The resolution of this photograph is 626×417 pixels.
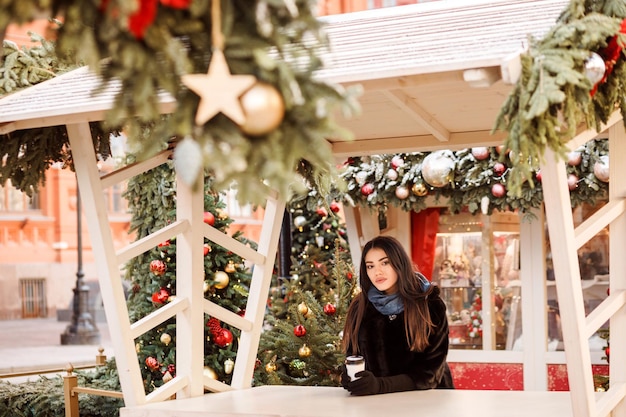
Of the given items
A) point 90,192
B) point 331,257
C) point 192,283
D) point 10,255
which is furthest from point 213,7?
point 10,255

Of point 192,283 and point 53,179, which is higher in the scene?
point 53,179

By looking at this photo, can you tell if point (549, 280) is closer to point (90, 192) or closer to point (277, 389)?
point (277, 389)

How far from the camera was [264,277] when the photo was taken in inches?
241

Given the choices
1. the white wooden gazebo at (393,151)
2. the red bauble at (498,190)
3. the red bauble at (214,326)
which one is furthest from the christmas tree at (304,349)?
the white wooden gazebo at (393,151)

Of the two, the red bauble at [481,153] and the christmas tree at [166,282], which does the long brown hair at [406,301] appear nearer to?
the christmas tree at [166,282]

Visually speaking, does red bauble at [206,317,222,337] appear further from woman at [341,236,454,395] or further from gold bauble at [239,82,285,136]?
gold bauble at [239,82,285,136]

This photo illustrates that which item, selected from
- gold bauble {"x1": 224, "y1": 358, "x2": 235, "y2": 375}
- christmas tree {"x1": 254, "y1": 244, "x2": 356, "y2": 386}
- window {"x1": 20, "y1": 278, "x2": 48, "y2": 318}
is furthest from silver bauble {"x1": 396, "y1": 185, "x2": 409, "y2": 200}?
window {"x1": 20, "y1": 278, "x2": 48, "y2": 318}

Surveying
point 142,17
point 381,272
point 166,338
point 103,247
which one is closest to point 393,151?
point 381,272

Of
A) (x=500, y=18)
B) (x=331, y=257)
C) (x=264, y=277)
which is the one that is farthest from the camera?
(x=331, y=257)

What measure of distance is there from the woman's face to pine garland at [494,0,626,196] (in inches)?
73.6

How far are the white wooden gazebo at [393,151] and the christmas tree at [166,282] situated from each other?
162 cm

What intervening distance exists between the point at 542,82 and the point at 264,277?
2944 millimetres

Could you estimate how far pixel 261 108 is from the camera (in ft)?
8.08

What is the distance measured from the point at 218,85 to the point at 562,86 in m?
1.69
